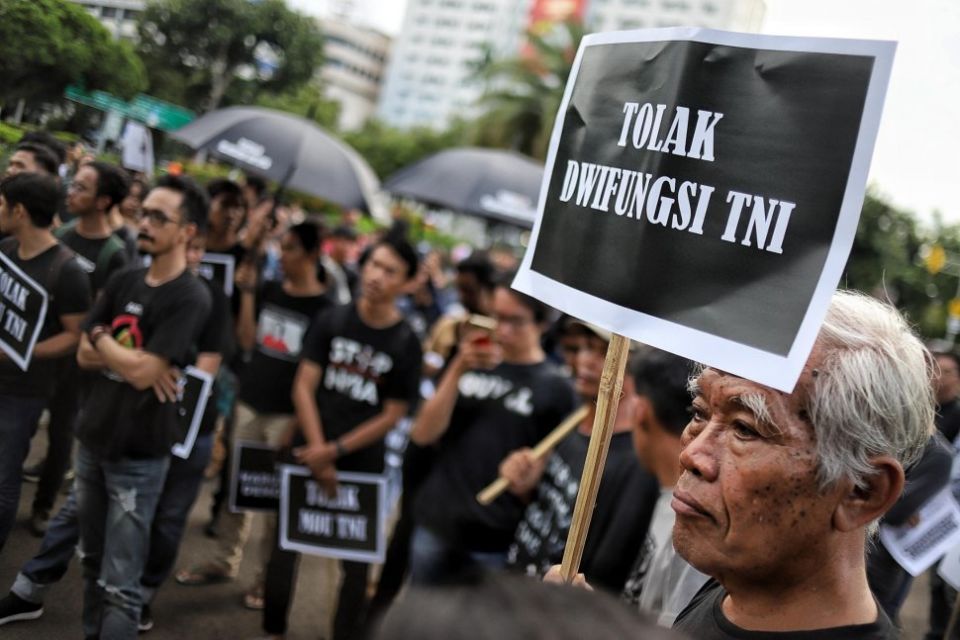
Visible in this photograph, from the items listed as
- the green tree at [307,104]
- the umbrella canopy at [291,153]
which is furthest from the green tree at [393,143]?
the umbrella canopy at [291,153]

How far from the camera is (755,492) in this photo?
1.45m

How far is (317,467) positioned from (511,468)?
1050 mm

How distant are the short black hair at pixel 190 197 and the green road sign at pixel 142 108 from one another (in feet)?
0.76

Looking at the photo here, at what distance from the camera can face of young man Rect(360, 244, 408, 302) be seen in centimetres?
432

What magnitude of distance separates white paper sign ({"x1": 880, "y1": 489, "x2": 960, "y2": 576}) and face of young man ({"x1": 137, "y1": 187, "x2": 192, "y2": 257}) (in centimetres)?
340

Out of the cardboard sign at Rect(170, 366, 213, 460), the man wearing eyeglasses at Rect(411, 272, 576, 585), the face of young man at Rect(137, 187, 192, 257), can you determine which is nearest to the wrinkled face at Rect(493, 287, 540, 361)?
the man wearing eyeglasses at Rect(411, 272, 576, 585)

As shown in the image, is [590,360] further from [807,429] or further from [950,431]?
[950,431]

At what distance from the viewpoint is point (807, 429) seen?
56.8 inches

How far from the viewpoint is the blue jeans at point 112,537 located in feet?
10.0

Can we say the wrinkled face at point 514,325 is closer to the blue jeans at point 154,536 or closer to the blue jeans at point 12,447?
the blue jeans at point 154,536

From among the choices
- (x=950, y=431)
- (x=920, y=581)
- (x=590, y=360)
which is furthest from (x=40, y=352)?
(x=920, y=581)

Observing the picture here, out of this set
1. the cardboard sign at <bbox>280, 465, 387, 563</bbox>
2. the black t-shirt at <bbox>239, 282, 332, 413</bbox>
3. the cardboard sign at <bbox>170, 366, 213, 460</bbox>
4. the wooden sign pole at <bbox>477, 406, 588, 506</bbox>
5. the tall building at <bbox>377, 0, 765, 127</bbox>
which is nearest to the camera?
the cardboard sign at <bbox>170, 366, 213, 460</bbox>

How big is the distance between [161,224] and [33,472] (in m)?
0.98

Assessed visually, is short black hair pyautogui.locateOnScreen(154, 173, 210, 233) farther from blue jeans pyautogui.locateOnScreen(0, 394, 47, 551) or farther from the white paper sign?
the white paper sign
